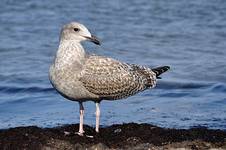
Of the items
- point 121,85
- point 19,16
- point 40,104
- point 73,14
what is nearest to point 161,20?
point 73,14

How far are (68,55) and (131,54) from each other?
706 cm

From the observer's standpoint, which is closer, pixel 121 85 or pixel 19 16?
pixel 121 85

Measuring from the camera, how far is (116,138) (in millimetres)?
7887

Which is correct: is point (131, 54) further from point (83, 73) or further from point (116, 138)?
point (116, 138)

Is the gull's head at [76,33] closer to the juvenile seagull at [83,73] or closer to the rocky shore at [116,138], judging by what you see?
the juvenile seagull at [83,73]

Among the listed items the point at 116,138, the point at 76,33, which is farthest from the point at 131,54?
the point at 116,138

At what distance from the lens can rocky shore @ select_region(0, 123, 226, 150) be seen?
24.4 ft

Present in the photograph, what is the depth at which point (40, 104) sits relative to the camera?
11031 millimetres

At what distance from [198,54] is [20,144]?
8047 mm

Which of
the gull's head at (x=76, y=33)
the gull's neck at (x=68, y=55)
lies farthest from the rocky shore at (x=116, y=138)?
the gull's head at (x=76, y=33)

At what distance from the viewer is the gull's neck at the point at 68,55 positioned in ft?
26.5

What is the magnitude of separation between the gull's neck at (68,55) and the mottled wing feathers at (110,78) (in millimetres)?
120

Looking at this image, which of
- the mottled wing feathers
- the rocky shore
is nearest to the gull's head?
the mottled wing feathers

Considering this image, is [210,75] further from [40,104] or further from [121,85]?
[121,85]
